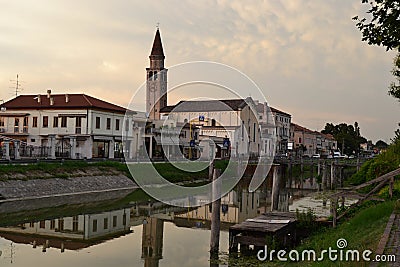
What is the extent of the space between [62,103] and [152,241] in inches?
1277

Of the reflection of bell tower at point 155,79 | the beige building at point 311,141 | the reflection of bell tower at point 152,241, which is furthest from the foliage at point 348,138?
the reflection of bell tower at point 152,241

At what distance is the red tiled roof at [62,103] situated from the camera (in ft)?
154

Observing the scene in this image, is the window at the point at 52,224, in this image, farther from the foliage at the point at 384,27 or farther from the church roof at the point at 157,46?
the church roof at the point at 157,46

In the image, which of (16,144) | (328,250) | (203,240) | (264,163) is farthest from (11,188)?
(264,163)

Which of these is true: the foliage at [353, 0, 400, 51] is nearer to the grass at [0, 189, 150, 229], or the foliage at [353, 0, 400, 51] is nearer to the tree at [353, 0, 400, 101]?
the tree at [353, 0, 400, 101]

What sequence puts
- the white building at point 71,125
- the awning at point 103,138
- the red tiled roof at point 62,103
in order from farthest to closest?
the red tiled roof at point 62,103
the awning at point 103,138
the white building at point 71,125

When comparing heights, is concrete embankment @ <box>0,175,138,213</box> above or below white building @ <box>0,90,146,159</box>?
below

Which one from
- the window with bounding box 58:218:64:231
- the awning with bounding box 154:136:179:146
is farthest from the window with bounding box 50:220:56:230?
the awning with bounding box 154:136:179:146

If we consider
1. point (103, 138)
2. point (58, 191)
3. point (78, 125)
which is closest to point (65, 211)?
point (58, 191)

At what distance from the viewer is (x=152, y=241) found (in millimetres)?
18906

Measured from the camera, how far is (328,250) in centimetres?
1130

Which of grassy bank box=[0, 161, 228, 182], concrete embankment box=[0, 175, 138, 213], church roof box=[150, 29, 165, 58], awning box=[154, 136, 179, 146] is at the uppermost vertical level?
church roof box=[150, 29, 165, 58]

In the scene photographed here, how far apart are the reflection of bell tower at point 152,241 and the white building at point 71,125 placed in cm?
2193

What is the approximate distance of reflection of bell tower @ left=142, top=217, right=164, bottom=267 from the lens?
15.9 metres
